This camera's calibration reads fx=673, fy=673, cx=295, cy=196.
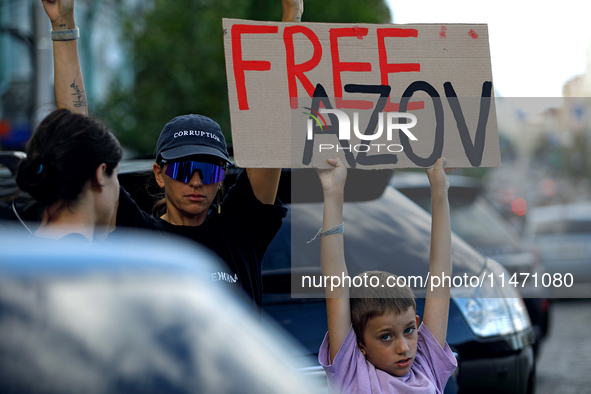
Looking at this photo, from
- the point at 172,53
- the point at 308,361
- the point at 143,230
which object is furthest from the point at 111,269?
the point at 172,53

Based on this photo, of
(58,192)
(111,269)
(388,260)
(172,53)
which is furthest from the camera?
(172,53)

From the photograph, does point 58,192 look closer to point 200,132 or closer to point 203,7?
point 200,132

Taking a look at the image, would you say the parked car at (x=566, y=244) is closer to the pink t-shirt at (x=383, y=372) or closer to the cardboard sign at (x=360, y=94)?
the cardboard sign at (x=360, y=94)

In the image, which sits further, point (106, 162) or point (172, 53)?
point (172, 53)

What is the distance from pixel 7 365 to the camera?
1.06 m

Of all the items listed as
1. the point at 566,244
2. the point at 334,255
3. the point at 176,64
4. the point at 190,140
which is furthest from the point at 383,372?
the point at 566,244

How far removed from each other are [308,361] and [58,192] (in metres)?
1.46

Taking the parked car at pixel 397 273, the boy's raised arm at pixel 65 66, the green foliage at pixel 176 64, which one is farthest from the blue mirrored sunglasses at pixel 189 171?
the green foliage at pixel 176 64

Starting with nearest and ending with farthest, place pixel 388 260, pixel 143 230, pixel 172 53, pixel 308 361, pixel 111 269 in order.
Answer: pixel 111 269
pixel 143 230
pixel 308 361
pixel 388 260
pixel 172 53

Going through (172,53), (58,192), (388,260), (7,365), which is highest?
(172,53)

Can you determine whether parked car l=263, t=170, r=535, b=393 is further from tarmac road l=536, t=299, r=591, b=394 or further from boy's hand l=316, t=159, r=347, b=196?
tarmac road l=536, t=299, r=591, b=394

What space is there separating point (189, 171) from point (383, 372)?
926 mm

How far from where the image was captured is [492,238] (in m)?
Answer: 6.44

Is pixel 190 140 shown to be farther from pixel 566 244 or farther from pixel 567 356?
pixel 566 244
